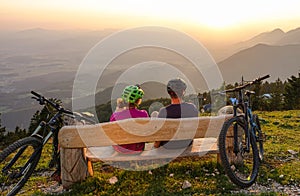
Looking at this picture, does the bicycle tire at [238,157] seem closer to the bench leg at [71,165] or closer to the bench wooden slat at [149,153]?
the bench wooden slat at [149,153]

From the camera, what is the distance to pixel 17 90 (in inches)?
5030

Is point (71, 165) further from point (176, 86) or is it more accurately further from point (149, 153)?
point (176, 86)

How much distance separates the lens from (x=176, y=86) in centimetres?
575

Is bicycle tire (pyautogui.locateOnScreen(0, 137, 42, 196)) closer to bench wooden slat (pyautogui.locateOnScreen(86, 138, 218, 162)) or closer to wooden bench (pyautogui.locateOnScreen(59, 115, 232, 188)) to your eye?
wooden bench (pyautogui.locateOnScreen(59, 115, 232, 188))

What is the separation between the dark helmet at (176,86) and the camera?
5.73m

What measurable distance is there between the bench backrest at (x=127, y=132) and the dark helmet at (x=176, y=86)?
54 centimetres

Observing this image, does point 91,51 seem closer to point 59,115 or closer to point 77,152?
point 59,115

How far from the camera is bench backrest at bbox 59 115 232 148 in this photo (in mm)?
5422

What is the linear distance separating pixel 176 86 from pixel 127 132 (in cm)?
125

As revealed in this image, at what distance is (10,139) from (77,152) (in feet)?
52.6

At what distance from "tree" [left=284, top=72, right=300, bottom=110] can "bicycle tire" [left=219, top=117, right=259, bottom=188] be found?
1800cm

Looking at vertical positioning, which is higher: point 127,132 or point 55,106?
point 55,106

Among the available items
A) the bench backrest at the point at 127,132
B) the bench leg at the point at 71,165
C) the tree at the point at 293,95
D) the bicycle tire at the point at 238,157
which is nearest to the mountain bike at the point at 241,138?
the bicycle tire at the point at 238,157

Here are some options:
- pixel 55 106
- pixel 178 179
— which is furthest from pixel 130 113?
pixel 178 179
